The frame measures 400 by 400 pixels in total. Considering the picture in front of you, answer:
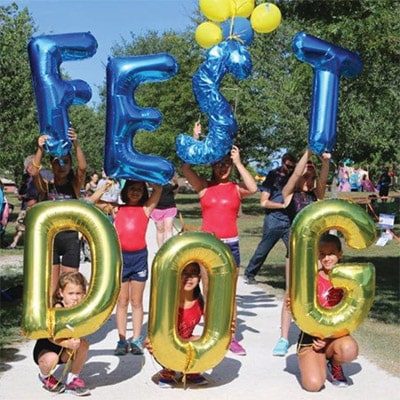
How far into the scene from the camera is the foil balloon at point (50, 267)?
509cm

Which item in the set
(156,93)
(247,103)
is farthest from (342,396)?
(156,93)

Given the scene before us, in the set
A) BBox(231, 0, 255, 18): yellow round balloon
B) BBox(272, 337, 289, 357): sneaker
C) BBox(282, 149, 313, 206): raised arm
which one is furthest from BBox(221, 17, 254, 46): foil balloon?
BBox(272, 337, 289, 357): sneaker

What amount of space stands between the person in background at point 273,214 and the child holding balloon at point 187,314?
1.44 meters

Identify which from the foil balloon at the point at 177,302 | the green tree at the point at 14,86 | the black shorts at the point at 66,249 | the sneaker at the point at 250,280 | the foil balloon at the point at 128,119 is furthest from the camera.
Result: the green tree at the point at 14,86

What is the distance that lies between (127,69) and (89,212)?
1.15 meters

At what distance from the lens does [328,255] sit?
19.0 feet

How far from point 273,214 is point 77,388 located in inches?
183

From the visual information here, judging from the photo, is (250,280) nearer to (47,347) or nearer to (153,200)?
(153,200)

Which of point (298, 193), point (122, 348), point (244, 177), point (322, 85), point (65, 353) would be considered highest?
point (322, 85)

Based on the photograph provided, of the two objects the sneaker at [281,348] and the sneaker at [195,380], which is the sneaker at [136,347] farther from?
the sneaker at [281,348]

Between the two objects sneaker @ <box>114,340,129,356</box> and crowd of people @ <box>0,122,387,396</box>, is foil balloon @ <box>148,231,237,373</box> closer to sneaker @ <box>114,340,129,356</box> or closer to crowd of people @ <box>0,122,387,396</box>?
crowd of people @ <box>0,122,387,396</box>

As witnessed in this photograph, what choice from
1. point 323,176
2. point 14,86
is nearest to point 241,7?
point 323,176

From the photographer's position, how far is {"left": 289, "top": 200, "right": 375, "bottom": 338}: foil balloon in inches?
213

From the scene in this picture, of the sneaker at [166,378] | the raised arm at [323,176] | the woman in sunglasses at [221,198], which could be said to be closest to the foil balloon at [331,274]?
the raised arm at [323,176]
